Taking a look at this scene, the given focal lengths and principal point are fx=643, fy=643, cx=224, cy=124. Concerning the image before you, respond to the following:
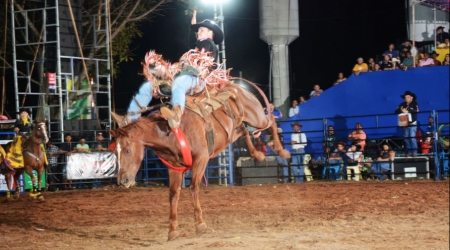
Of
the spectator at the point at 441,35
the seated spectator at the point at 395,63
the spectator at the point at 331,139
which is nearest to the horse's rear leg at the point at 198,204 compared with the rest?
the spectator at the point at 331,139

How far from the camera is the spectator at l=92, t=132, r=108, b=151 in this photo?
53.1 feet

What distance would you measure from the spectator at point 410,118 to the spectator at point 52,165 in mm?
8449

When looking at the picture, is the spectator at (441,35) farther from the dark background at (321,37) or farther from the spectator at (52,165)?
the spectator at (52,165)

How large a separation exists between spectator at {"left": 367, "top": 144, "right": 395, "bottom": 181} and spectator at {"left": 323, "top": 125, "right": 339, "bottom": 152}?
3.57 feet

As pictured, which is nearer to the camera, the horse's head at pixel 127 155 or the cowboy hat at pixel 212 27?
the horse's head at pixel 127 155

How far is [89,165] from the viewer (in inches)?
629

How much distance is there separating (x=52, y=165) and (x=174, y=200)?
31.6 feet

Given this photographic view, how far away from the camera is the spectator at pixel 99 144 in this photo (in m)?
16.2

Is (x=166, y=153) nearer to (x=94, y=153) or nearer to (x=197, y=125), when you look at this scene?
(x=197, y=125)

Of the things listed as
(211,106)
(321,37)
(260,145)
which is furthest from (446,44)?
(321,37)

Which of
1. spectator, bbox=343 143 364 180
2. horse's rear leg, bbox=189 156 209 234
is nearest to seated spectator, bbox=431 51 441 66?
spectator, bbox=343 143 364 180

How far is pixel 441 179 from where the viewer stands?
48.5 ft

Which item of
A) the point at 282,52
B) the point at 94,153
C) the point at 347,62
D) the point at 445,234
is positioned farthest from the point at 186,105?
the point at 347,62

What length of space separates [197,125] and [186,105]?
0.96ft
